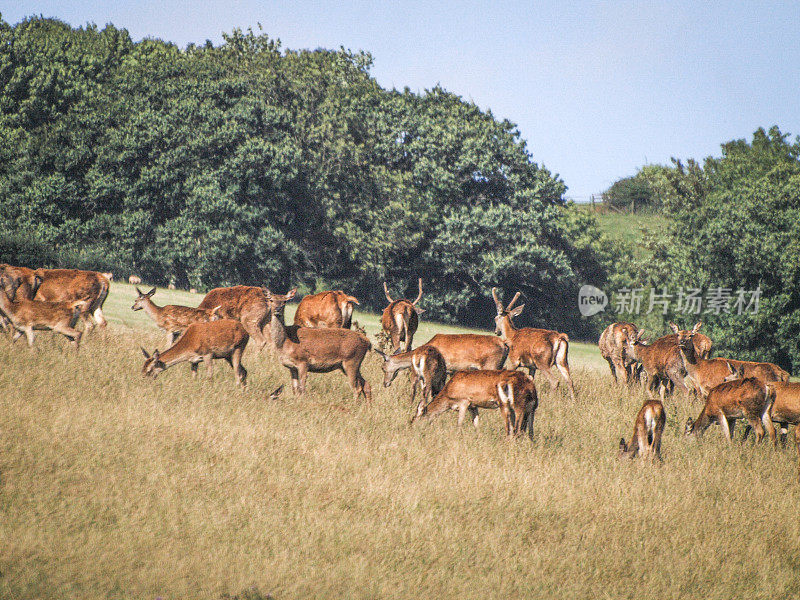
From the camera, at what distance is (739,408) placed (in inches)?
541

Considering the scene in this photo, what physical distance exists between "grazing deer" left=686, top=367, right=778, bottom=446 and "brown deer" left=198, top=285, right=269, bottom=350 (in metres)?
8.09

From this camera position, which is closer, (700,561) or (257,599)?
(257,599)

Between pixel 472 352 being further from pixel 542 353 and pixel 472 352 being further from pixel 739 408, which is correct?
pixel 739 408

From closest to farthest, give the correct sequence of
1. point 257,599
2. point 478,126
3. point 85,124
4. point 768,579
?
point 257,599
point 768,579
point 85,124
point 478,126

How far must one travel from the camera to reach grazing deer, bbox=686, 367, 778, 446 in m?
13.6

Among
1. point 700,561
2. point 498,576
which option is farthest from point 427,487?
point 700,561

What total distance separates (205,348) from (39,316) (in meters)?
3.11

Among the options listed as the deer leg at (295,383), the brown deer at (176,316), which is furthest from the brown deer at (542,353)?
the brown deer at (176,316)

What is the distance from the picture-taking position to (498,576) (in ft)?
26.8

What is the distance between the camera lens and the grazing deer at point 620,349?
1972cm

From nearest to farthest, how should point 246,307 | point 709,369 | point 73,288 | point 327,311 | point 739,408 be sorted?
point 739,408, point 709,369, point 73,288, point 246,307, point 327,311

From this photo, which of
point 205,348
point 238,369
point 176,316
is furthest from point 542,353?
point 176,316

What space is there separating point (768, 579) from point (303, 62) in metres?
48.5

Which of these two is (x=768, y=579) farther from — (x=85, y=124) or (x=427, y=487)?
(x=85, y=124)
